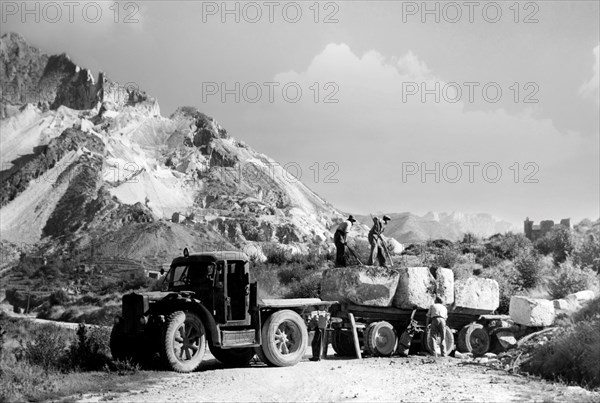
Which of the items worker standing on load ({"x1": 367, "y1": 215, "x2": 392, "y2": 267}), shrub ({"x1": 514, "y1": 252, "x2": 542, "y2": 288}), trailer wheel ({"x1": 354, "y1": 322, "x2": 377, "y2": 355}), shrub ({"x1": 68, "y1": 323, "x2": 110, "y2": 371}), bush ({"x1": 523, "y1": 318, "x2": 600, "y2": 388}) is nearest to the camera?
bush ({"x1": 523, "y1": 318, "x2": 600, "y2": 388})

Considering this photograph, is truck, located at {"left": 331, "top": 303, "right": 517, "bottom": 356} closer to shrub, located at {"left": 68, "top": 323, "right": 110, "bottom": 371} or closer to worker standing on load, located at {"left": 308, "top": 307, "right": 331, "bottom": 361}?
worker standing on load, located at {"left": 308, "top": 307, "right": 331, "bottom": 361}

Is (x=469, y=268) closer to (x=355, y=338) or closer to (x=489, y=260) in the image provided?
(x=489, y=260)

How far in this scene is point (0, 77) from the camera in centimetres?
17062

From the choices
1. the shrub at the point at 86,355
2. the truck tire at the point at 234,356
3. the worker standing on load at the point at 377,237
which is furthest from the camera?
the worker standing on load at the point at 377,237

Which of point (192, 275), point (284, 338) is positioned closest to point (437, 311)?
point (284, 338)

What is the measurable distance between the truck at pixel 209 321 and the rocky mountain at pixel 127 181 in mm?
53606

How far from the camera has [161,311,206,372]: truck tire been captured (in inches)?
499

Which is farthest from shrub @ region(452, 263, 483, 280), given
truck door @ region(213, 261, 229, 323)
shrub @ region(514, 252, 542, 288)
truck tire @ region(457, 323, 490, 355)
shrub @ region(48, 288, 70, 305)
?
shrub @ region(48, 288, 70, 305)

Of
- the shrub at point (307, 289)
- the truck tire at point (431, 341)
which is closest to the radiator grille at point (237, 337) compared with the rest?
the truck tire at point (431, 341)

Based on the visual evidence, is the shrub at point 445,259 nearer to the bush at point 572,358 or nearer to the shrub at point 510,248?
the shrub at point 510,248

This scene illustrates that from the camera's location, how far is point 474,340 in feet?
59.5

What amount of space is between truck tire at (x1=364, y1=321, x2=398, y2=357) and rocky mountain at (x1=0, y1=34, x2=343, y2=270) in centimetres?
5261

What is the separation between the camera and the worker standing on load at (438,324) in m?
16.5

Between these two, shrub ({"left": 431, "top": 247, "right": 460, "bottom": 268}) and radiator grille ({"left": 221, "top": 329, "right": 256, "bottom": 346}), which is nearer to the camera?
radiator grille ({"left": 221, "top": 329, "right": 256, "bottom": 346})
